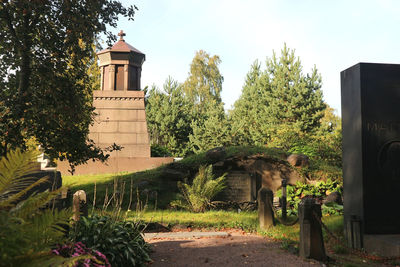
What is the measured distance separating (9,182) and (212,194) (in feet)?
37.7

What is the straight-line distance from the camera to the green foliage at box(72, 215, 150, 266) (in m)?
5.00

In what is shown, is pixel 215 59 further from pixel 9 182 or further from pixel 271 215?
pixel 9 182

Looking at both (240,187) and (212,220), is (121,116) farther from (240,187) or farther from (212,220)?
(212,220)

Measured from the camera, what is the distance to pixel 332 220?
898 centimetres

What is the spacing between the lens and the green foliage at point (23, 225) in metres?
1.52

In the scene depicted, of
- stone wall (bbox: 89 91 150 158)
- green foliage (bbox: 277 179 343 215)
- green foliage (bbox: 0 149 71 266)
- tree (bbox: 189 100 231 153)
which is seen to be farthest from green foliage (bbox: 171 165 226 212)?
tree (bbox: 189 100 231 153)

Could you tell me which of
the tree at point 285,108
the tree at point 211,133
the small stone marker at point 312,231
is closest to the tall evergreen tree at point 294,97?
the tree at point 285,108

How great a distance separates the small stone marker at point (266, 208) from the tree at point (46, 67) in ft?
14.0

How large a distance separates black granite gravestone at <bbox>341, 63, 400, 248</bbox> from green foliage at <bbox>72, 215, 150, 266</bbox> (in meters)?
4.31

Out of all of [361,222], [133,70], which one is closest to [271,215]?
[361,222]

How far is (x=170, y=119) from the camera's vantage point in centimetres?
3061

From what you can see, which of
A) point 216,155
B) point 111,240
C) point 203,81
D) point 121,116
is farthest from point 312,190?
point 203,81

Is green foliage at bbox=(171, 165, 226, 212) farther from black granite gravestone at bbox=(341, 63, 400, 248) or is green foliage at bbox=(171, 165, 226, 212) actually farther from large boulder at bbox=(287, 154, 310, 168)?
Answer: black granite gravestone at bbox=(341, 63, 400, 248)

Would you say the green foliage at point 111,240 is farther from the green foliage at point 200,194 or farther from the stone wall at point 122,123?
the stone wall at point 122,123
